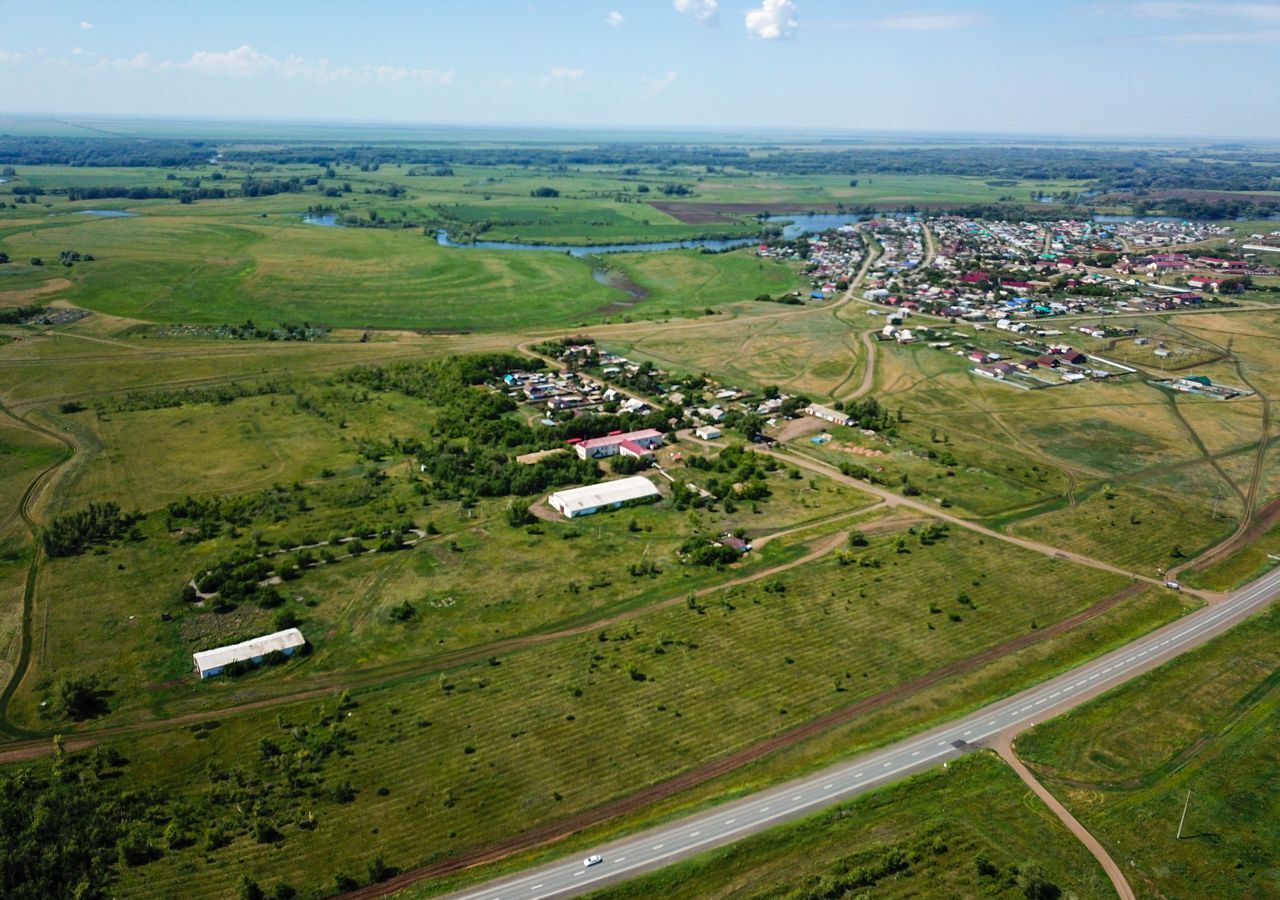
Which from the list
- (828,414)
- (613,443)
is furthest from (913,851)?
(828,414)

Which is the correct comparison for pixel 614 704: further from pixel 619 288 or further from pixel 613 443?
pixel 619 288

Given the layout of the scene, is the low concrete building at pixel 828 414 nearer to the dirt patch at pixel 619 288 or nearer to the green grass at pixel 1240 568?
the green grass at pixel 1240 568

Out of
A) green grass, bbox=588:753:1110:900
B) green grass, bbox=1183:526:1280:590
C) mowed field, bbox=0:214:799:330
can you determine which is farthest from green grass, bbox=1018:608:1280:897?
mowed field, bbox=0:214:799:330

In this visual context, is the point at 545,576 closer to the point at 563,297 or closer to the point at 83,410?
the point at 83,410

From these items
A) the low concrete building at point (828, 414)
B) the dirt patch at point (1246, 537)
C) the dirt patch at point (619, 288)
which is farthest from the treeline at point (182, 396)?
the dirt patch at point (1246, 537)

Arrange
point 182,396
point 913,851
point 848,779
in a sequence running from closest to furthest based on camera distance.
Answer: point 913,851 < point 848,779 < point 182,396

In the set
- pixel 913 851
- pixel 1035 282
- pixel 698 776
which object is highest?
pixel 1035 282

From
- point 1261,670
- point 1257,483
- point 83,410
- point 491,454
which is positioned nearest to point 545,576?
point 491,454
